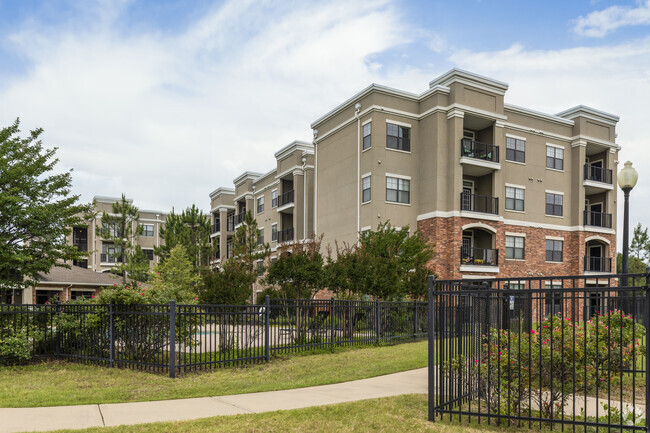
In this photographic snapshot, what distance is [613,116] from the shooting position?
38875 millimetres

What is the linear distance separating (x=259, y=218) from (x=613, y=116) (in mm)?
29956

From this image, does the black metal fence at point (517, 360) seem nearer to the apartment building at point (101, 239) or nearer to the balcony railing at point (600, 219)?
the balcony railing at point (600, 219)

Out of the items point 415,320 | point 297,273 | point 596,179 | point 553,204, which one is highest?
point 596,179

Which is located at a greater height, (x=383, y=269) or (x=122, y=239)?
→ (x=122, y=239)

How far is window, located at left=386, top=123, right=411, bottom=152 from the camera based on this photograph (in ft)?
105

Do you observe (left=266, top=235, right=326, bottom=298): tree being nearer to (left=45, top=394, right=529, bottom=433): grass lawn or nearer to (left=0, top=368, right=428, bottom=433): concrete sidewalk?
(left=0, top=368, right=428, bottom=433): concrete sidewalk

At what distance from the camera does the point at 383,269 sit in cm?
2128

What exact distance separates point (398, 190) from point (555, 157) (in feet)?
42.6

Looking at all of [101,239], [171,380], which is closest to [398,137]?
[171,380]

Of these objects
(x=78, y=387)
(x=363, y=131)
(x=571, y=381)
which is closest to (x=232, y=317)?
(x=78, y=387)

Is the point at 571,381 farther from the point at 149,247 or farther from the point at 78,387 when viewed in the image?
the point at 149,247

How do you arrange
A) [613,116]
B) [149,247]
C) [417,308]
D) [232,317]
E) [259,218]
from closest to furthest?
[232,317] < [417,308] < [613,116] < [259,218] < [149,247]

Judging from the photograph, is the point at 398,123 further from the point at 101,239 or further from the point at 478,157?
the point at 101,239

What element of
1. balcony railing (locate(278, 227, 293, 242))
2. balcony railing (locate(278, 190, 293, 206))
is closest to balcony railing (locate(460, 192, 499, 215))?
balcony railing (locate(278, 190, 293, 206))
